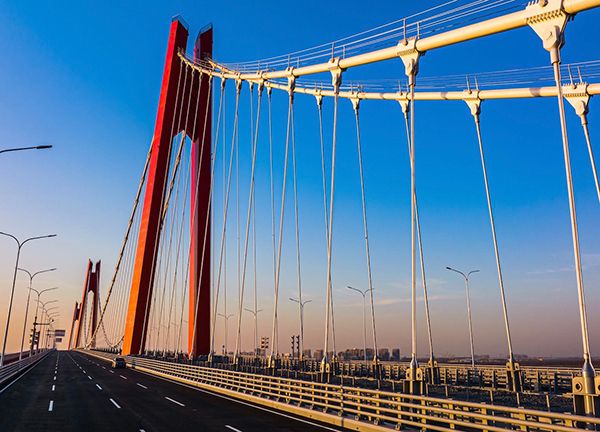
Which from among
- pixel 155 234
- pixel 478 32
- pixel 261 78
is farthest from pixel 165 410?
pixel 155 234

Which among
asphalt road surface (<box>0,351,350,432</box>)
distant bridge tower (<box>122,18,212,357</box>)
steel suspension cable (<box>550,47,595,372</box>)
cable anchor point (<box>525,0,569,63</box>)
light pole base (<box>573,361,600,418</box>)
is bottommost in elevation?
asphalt road surface (<box>0,351,350,432</box>)

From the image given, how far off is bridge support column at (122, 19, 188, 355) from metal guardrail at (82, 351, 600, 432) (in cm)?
1433

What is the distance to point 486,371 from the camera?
A: 3177 cm

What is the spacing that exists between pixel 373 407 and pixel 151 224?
3452 centimetres

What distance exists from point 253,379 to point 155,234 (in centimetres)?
2593

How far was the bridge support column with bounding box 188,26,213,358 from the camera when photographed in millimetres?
39000

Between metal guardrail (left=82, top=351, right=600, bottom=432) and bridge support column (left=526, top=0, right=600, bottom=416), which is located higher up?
bridge support column (left=526, top=0, right=600, bottom=416)

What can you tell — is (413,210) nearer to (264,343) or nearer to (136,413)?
(136,413)

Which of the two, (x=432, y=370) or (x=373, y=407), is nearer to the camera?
(x=373, y=407)

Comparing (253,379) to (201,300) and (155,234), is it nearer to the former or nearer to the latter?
(201,300)

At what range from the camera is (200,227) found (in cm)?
4056

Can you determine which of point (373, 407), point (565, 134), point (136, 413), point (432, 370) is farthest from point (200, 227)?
point (565, 134)

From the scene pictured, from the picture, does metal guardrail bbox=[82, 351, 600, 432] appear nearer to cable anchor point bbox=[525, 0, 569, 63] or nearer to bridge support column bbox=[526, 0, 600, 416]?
bridge support column bbox=[526, 0, 600, 416]

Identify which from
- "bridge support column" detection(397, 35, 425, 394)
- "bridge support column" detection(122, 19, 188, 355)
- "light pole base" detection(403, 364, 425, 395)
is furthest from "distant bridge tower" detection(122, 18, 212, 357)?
"light pole base" detection(403, 364, 425, 395)
